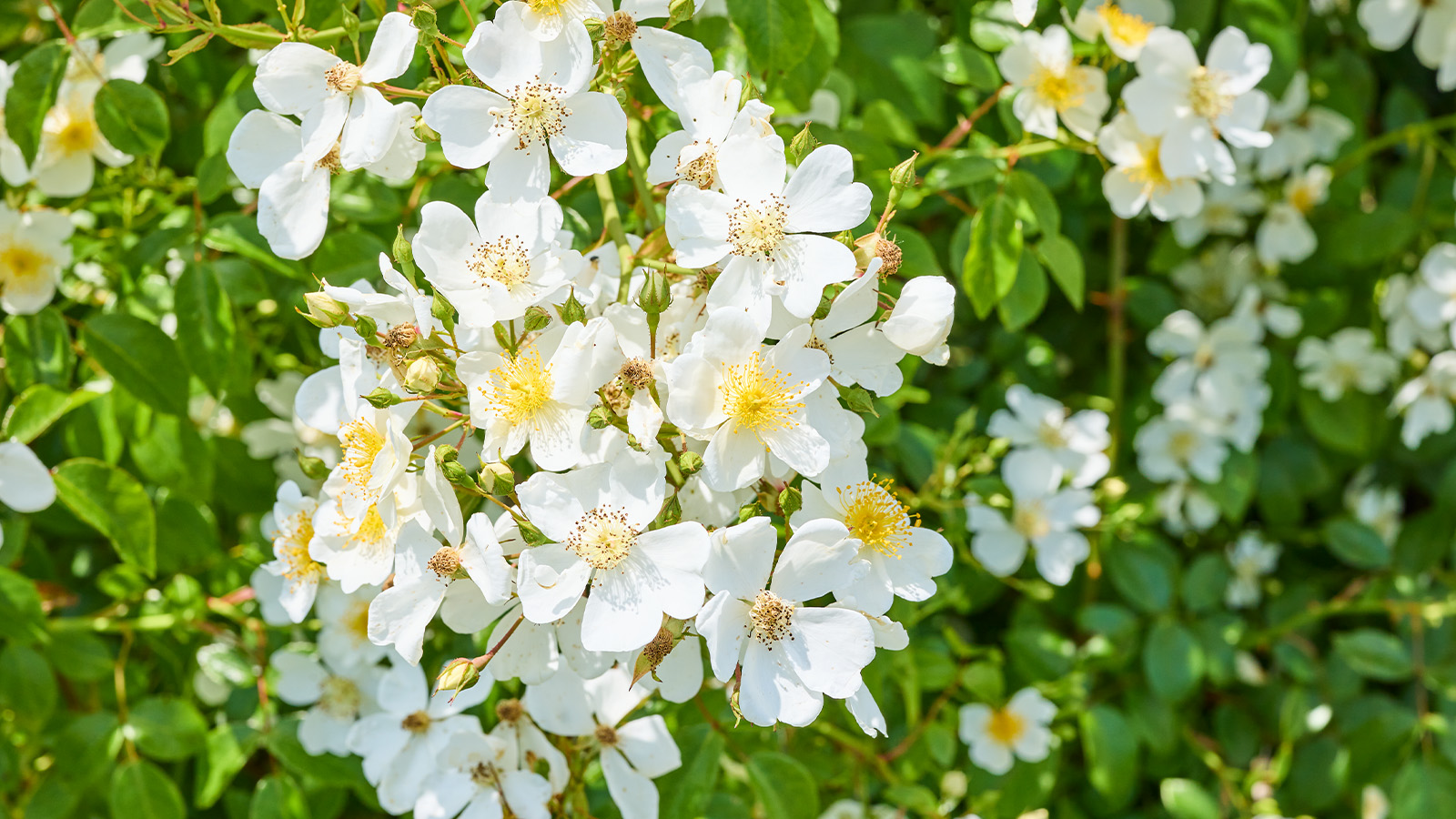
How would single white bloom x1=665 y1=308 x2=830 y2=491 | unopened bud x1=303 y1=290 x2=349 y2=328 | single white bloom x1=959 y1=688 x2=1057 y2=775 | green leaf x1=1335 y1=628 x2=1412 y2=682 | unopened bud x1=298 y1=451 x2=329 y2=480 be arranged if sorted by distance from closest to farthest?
1. single white bloom x1=665 y1=308 x2=830 y2=491
2. unopened bud x1=303 y1=290 x2=349 y2=328
3. unopened bud x1=298 y1=451 x2=329 y2=480
4. single white bloom x1=959 y1=688 x2=1057 y2=775
5. green leaf x1=1335 y1=628 x2=1412 y2=682

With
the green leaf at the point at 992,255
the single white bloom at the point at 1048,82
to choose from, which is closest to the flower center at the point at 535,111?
the green leaf at the point at 992,255

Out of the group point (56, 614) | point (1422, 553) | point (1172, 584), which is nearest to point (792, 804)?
point (1172, 584)

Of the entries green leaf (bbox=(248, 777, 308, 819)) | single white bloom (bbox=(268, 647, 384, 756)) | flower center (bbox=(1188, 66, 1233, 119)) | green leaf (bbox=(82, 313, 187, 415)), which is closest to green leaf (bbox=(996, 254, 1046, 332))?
flower center (bbox=(1188, 66, 1233, 119))

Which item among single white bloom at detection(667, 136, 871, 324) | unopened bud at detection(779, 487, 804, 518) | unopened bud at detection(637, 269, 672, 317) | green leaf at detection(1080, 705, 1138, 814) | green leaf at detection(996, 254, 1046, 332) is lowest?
green leaf at detection(1080, 705, 1138, 814)

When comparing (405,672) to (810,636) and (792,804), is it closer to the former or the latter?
(792,804)

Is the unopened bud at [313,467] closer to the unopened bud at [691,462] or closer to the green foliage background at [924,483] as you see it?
the green foliage background at [924,483]

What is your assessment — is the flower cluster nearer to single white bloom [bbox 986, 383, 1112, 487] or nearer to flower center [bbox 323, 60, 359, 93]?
flower center [bbox 323, 60, 359, 93]

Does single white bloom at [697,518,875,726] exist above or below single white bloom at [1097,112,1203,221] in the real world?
below

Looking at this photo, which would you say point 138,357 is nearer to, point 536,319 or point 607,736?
point 536,319
